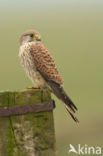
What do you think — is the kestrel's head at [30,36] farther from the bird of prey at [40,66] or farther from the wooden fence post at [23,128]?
the wooden fence post at [23,128]

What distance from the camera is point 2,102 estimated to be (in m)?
3.37

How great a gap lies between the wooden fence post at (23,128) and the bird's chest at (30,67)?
2.10m

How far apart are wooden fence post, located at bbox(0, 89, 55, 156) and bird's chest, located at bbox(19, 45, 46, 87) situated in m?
2.10

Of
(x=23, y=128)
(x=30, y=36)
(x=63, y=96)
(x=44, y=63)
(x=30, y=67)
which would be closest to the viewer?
(x=23, y=128)

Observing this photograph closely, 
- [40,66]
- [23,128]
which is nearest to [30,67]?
[40,66]

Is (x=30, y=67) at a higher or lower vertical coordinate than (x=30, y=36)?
lower

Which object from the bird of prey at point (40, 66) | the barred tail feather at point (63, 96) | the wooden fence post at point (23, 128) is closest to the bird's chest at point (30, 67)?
the bird of prey at point (40, 66)

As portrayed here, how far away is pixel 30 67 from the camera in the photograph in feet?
18.5

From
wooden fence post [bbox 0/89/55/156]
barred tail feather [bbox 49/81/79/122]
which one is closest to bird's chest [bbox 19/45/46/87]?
barred tail feather [bbox 49/81/79/122]

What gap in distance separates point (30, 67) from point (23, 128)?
230cm

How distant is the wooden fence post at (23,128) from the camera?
337 cm

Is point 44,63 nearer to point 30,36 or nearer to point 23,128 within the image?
point 30,36

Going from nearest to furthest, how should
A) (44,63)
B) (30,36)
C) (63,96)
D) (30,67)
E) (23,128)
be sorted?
1. (23,128)
2. (63,96)
3. (44,63)
4. (30,67)
5. (30,36)

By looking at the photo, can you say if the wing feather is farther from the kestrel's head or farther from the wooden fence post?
the wooden fence post
